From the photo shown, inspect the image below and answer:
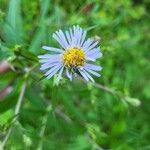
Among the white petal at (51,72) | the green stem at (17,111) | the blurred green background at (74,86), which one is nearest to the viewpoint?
the white petal at (51,72)

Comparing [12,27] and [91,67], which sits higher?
[12,27]

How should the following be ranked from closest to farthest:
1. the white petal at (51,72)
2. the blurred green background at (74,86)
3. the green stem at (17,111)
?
the white petal at (51,72), the green stem at (17,111), the blurred green background at (74,86)

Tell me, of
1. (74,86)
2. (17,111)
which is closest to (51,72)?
(17,111)

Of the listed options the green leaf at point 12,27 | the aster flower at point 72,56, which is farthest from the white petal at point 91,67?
the green leaf at point 12,27

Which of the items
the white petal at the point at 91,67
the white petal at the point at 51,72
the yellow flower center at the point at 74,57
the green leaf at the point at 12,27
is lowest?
the white petal at the point at 51,72

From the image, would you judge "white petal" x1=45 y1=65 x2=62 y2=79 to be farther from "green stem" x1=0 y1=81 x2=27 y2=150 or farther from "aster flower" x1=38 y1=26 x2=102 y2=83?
"green stem" x1=0 y1=81 x2=27 y2=150

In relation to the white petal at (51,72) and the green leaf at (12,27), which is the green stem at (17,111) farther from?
the white petal at (51,72)

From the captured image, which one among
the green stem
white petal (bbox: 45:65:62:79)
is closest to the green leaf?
the green stem

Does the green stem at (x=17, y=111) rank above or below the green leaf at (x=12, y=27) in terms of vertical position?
below

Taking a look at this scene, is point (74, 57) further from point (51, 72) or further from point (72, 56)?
point (51, 72)
